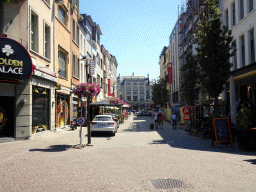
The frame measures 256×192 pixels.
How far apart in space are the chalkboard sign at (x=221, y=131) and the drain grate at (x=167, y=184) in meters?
6.35

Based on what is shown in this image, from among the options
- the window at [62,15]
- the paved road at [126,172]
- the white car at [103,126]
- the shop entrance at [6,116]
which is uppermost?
the window at [62,15]

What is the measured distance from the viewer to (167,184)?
5.79 m

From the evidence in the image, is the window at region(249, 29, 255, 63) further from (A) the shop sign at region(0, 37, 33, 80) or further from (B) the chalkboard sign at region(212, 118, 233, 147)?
(A) the shop sign at region(0, 37, 33, 80)

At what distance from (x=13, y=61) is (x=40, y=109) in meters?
4.84

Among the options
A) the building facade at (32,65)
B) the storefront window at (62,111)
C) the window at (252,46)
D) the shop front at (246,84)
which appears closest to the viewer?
the building facade at (32,65)

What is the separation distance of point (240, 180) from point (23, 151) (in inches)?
322

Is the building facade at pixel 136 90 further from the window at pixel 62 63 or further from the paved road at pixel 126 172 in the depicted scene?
the paved road at pixel 126 172

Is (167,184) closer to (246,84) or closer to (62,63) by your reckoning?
(246,84)

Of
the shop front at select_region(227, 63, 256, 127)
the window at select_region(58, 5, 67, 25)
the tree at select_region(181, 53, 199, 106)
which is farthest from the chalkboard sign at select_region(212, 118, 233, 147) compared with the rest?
the tree at select_region(181, 53, 199, 106)

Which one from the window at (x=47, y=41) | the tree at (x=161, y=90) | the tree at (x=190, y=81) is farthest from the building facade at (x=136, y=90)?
the window at (x=47, y=41)

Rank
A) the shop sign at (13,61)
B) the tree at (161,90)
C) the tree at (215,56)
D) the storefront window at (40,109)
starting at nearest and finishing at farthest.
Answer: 1. the shop sign at (13,61)
2. the storefront window at (40,109)
3. the tree at (215,56)
4. the tree at (161,90)

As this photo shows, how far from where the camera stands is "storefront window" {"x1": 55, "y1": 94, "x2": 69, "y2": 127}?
21.4m

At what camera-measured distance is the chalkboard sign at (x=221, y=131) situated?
1173 cm

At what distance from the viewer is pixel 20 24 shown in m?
14.4
